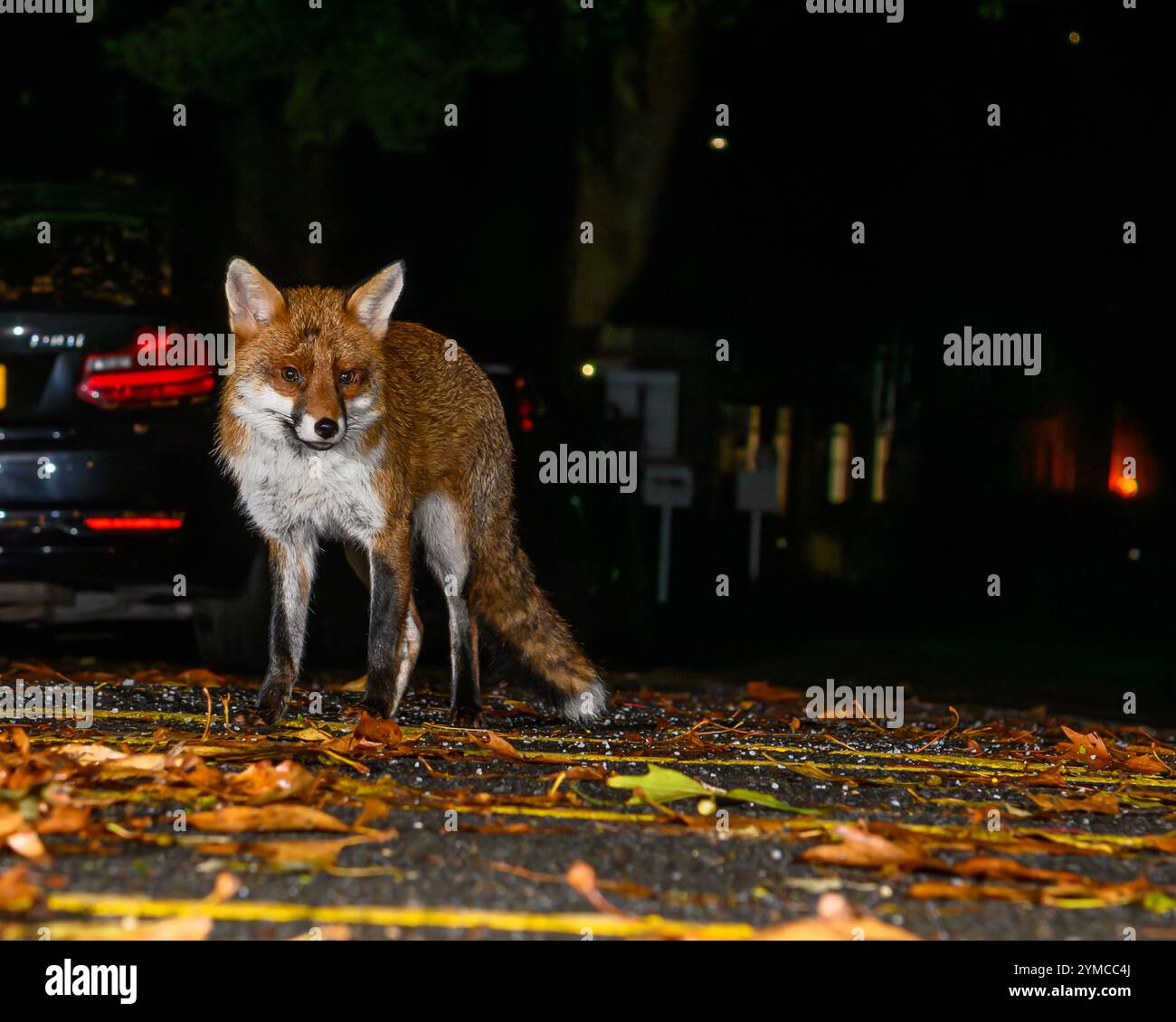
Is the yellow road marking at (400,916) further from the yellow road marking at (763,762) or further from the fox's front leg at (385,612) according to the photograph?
the fox's front leg at (385,612)

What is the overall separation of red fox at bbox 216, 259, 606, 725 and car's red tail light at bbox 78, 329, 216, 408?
1.45ft

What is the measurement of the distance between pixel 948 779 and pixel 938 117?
13525 mm

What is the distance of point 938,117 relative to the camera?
723 inches

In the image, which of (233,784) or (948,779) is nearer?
(233,784)

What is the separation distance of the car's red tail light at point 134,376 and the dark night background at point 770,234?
13.2 feet

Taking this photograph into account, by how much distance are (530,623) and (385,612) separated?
875 mm

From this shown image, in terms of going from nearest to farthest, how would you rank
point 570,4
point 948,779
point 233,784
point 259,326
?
point 233,784 < point 948,779 < point 259,326 < point 570,4

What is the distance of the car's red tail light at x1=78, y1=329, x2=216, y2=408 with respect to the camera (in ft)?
26.1

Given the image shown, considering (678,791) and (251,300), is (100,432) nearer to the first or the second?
(251,300)

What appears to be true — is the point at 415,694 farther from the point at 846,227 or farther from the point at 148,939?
the point at 846,227

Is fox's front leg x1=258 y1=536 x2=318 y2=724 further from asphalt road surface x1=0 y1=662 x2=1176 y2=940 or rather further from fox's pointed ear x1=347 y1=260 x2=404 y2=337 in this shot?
fox's pointed ear x1=347 y1=260 x2=404 y2=337

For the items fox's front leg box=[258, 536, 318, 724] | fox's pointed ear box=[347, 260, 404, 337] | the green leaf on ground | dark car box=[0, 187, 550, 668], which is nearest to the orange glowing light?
dark car box=[0, 187, 550, 668]

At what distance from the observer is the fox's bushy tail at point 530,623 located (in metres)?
7.49

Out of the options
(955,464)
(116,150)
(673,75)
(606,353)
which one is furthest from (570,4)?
(955,464)
